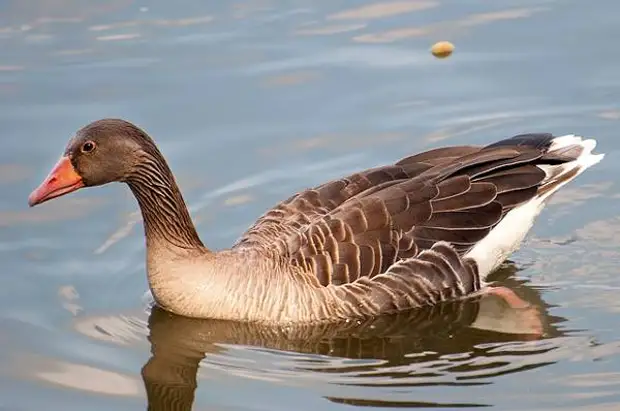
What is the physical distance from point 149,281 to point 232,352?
1.03 meters

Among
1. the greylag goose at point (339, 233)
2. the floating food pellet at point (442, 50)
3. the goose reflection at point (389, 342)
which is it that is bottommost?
the goose reflection at point (389, 342)

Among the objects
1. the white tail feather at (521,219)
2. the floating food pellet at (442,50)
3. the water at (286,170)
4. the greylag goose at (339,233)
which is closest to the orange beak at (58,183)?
the greylag goose at (339,233)

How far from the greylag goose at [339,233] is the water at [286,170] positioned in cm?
23

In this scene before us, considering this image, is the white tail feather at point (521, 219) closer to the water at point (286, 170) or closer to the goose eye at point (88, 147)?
the water at point (286, 170)

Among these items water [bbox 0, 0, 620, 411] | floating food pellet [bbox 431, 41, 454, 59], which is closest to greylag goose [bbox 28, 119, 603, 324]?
water [bbox 0, 0, 620, 411]

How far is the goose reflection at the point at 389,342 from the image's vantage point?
34.2 ft

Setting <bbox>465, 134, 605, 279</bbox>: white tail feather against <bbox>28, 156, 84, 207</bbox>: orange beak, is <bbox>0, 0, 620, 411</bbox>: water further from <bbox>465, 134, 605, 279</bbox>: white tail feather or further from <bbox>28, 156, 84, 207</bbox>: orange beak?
<bbox>28, 156, 84, 207</bbox>: orange beak

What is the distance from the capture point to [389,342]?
1105cm

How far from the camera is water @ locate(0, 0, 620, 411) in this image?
10.4 metres

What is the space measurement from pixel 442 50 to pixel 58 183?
19.2 feet

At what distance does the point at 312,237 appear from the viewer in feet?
36.5

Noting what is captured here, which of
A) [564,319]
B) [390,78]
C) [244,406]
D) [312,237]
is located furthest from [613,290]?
[390,78]

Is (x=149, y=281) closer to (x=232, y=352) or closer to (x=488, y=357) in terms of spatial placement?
(x=232, y=352)

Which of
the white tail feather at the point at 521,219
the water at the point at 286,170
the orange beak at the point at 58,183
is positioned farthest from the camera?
the white tail feather at the point at 521,219
